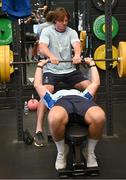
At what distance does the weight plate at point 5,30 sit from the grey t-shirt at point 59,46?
5.78ft

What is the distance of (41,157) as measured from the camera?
3.51 meters

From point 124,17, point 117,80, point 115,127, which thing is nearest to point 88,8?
point 124,17

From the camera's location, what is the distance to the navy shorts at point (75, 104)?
9.66 ft

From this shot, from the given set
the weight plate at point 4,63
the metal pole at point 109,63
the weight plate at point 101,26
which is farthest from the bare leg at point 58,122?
the weight plate at point 101,26

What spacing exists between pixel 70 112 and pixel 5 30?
9.43 ft

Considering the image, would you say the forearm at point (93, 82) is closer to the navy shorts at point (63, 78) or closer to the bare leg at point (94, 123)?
the bare leg at point (94, 123)

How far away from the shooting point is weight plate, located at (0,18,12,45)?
547 cm

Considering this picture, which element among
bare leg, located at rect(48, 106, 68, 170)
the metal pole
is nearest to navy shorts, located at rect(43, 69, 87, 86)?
the metal pole

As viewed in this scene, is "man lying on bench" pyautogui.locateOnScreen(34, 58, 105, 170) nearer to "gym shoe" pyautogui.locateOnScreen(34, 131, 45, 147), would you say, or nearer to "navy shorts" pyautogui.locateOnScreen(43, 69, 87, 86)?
"navy shorts" pyautogui.locateOnScreen(43, 69, 87, 86)

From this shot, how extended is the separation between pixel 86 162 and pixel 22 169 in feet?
1.77

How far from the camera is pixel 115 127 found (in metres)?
4.50

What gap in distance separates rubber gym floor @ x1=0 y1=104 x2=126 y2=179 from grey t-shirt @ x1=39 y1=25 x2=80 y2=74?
0.75m

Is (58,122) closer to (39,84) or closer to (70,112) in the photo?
(70,112)

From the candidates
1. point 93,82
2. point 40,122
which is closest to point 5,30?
point 40,122
